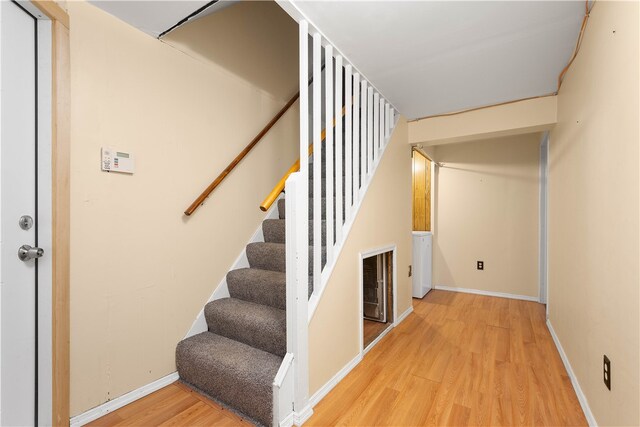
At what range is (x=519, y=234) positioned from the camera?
388cm

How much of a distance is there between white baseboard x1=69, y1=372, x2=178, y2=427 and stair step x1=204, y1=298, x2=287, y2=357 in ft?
1.28

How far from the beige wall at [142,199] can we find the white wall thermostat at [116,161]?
36 millimetres

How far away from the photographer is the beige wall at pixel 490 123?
98.6 inches

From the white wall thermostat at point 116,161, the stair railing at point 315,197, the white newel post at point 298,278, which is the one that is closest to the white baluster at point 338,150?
the stair railing at point 315,197

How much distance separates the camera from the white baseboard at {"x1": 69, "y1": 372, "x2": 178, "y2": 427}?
1486 millimetres

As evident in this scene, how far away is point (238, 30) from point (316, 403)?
2726mm

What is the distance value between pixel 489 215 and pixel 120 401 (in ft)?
14.4

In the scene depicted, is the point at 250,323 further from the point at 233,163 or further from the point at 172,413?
the point at 233,163

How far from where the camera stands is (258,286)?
6.81ft

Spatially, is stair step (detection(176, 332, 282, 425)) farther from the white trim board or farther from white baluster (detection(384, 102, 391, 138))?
white baluster (detection(384, 102, 391, 138))

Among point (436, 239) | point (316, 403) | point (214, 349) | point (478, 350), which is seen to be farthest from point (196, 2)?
point (436, 239)

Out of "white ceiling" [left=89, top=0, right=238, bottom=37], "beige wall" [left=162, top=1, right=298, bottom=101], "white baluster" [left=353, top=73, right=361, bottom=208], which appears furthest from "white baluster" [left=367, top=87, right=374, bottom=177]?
"white ceiling" [left=89, top=0, right=238, bottom=37]

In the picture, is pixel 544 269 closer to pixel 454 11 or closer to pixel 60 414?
pixel 454 11

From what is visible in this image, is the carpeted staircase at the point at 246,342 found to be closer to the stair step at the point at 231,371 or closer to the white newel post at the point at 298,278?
the stair step at the point at 231,371
